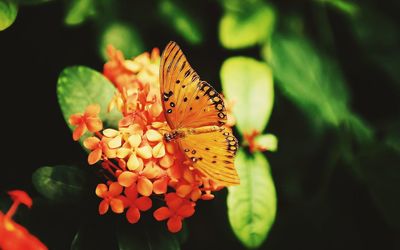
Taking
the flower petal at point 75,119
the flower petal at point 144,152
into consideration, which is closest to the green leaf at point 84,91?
the flower petal at point 75,119

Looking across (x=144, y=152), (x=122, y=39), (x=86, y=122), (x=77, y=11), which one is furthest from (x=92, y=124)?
(x=122, y=39)

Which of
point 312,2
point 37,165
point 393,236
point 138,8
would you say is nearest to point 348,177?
point 393,236

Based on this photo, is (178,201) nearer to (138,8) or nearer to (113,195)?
(113,195)

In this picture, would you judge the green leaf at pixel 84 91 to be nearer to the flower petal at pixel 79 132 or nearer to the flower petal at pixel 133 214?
the flower petal at pixel 79 132

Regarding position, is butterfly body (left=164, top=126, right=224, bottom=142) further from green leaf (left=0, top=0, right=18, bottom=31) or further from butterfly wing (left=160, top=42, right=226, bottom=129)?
green leaf (left=0, top=0, right=18, bottom=31)

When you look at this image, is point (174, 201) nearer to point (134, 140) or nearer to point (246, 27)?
point (134, 140)
